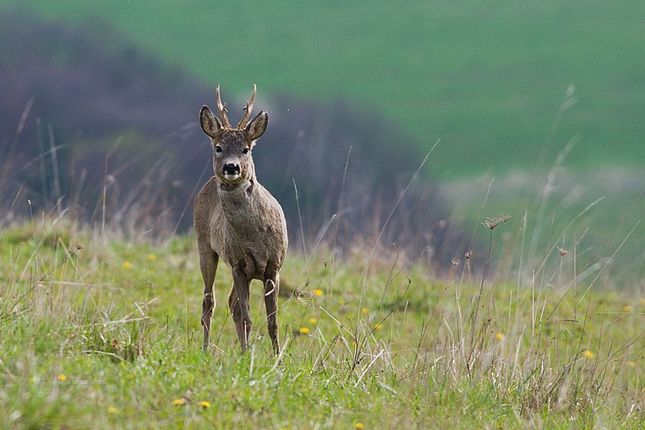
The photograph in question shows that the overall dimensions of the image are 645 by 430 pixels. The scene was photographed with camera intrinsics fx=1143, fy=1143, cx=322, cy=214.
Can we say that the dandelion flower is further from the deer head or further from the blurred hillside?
the blurred hillside

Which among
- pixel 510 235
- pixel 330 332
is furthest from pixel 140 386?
pixel 330 332

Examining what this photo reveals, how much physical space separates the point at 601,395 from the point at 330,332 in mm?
3240

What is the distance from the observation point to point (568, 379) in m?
6.87

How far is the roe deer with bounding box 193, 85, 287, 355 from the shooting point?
7070 mm

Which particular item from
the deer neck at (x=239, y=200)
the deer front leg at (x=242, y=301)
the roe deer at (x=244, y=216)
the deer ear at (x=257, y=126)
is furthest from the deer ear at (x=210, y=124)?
A: the deer front leg at (x=242, y=301)

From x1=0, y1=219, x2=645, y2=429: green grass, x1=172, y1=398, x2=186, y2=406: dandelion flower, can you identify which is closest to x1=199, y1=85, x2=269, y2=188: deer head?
x1=0, y1=219, x2=645, y2=429: green grass

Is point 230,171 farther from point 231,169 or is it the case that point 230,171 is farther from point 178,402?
point 178,402

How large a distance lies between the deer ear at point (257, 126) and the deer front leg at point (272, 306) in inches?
38.2

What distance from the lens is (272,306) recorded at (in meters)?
7.58

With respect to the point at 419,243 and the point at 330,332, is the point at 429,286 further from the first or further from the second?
the point at 330,332

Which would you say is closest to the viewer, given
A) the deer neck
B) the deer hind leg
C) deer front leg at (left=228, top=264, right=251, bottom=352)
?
the deer neck

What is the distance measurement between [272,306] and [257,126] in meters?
1.25

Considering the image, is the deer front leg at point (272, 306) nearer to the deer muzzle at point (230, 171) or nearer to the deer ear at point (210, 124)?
the deer muzzle at point (230, 171)

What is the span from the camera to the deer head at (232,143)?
22.7 ft
